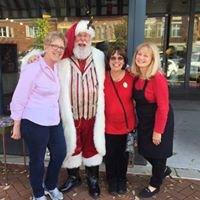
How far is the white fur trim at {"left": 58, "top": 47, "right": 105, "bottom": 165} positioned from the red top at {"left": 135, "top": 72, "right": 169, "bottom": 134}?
40 cm

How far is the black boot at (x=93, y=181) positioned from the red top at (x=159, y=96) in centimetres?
85

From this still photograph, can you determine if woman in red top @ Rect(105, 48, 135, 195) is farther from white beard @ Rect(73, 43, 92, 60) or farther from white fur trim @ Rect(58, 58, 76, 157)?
white fur trim @ Rect(58, 58, 76, 157)

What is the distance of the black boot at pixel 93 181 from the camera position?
3.51m

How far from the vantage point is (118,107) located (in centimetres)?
323

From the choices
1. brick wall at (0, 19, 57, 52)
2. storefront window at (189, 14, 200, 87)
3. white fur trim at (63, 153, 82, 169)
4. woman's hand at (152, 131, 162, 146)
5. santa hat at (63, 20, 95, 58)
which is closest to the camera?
santa hat at (63, 20, 95, 58)

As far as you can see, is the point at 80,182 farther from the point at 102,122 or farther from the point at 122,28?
the point at 122,28

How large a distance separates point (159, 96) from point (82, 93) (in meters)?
0.72

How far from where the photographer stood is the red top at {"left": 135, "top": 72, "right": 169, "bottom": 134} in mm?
3070

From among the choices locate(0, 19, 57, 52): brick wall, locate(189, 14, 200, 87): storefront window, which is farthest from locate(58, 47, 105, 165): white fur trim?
locate(189, 14, 200, 87): storefront window

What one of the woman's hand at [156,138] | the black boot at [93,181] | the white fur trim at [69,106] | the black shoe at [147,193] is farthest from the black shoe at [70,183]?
the woman's hand at [156,138]

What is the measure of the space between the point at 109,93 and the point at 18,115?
34.6 inches

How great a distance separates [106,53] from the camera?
10.8ft

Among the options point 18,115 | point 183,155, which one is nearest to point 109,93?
point 18,115

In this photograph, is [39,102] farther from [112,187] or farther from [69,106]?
[112,187]
